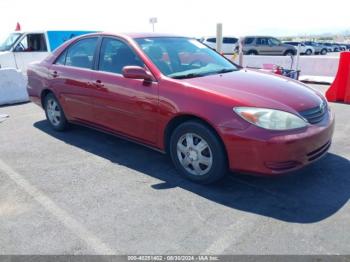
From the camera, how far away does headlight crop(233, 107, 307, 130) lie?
3.15m

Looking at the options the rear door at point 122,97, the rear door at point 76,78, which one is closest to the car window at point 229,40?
the rear door at point 76,78

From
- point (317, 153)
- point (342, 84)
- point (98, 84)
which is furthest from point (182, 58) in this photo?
point (342, 84)

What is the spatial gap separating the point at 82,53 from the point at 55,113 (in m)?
1.26

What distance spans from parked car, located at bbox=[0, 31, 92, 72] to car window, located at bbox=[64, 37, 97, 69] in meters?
8.81

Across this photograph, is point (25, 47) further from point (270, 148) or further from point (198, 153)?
point (270, 148)

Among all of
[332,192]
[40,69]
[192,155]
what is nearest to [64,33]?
[40,69]

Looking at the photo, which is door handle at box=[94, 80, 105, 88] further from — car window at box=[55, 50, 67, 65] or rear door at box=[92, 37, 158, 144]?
car window at box=[55, 50, 67, 65]

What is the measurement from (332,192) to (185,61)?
2.26 metres

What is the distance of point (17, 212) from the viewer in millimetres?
3244

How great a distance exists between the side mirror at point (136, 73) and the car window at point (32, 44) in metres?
11.2

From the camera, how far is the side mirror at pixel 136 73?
3.79 metres

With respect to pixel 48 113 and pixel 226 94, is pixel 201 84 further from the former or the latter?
pixel 48 113

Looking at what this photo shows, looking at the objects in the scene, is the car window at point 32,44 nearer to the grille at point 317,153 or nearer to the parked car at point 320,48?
the grille at point 317,153

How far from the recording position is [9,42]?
43.9 feet
